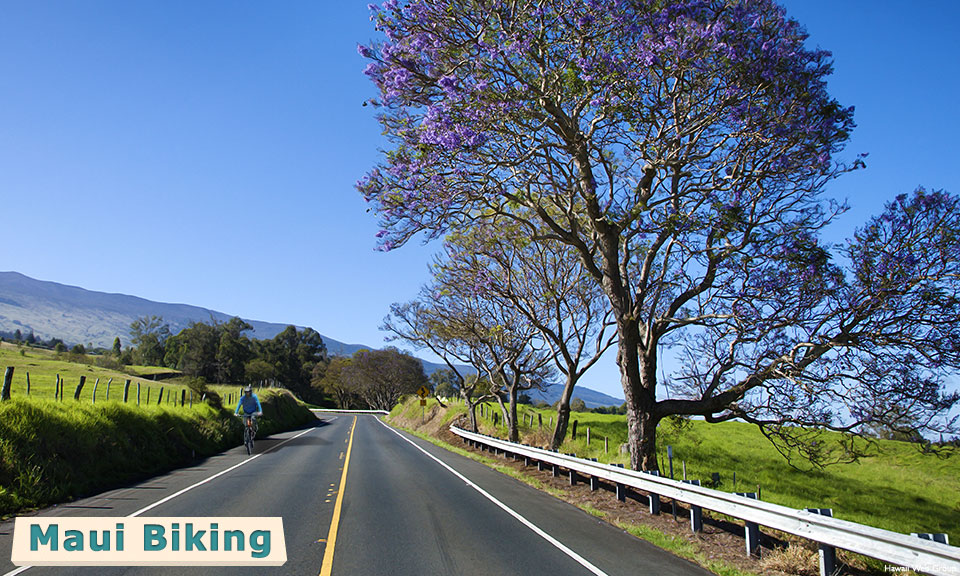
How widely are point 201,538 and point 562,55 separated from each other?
11896 mm

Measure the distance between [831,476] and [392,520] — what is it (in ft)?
77.2

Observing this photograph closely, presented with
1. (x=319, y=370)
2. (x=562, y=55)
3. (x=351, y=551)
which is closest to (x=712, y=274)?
(x=562, y=55)

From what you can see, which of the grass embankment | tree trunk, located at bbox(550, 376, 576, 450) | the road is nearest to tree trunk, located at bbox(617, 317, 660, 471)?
the road

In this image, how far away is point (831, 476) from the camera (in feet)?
86.6

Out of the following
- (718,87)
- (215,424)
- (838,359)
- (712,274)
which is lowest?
(215,424)

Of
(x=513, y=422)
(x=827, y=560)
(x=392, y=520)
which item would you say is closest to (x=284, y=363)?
(x=513, y=422)

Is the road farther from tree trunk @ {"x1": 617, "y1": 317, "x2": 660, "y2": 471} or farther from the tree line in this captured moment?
the tree line

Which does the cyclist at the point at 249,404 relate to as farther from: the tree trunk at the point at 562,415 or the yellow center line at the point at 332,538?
the tree trunk at the point at 562,415

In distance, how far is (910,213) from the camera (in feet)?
41.0

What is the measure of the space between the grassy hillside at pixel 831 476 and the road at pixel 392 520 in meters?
6.91

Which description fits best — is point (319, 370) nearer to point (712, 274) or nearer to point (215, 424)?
point (215, 424)

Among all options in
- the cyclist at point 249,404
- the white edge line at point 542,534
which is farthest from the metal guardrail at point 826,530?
the cyclist at point 249,404

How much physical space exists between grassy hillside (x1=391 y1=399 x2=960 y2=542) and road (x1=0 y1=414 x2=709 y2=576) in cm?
691

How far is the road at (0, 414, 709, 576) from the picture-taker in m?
7.47
